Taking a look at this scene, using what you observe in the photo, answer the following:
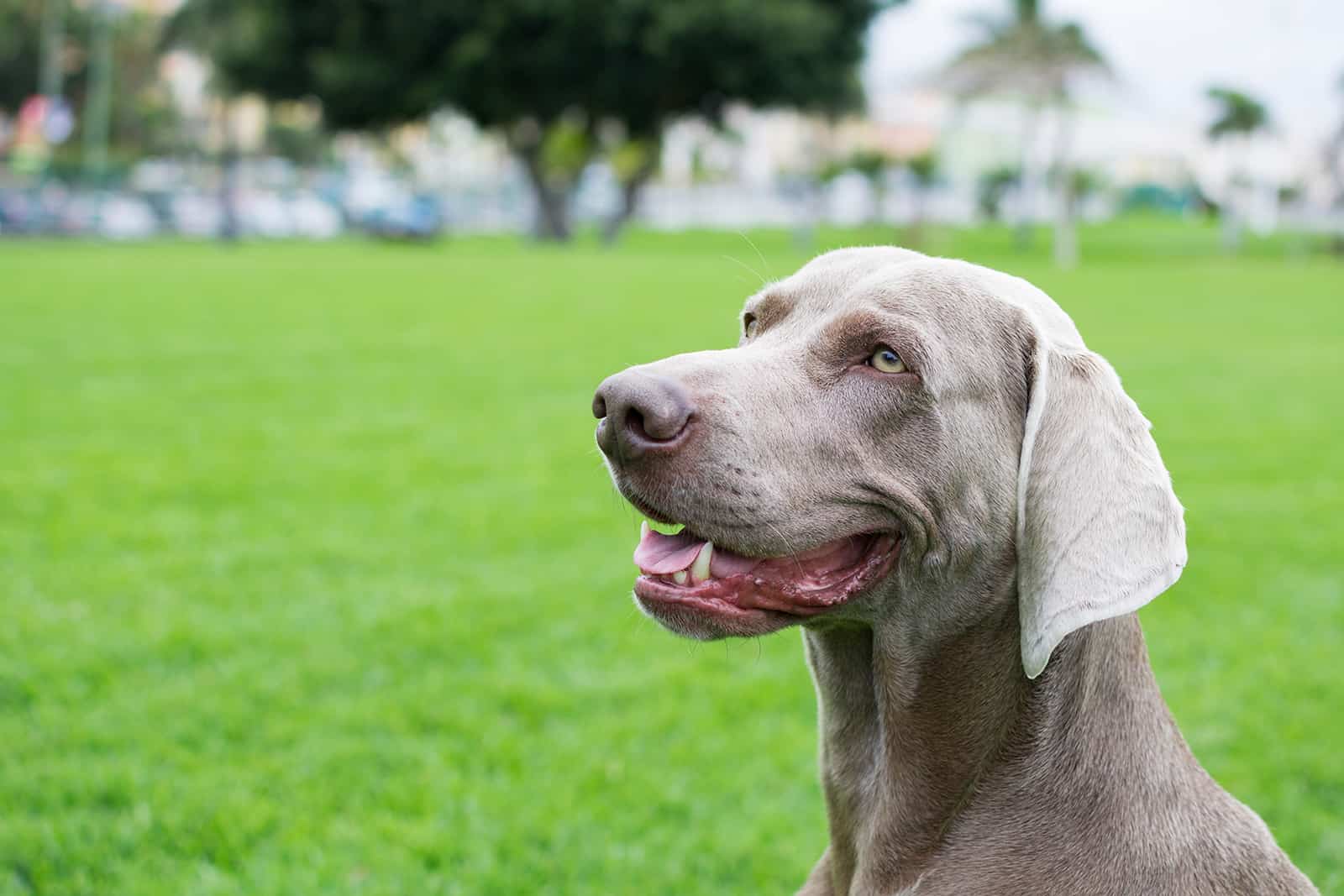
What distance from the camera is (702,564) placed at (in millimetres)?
2615

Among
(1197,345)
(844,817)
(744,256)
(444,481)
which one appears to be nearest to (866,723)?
(844,817)

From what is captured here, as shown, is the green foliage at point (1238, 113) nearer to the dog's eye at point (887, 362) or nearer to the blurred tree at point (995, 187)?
the blurred tree at point (995, 187)

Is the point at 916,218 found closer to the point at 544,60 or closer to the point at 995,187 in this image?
the point at 995,187

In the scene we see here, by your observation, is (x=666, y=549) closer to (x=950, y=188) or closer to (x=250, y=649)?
(x=250, y=649)

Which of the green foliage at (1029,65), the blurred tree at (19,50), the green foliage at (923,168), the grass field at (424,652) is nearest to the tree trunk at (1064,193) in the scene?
the green foliage at (1029,65)

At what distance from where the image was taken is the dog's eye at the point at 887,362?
8.78 ft

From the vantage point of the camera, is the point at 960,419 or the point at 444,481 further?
the point at 444,481

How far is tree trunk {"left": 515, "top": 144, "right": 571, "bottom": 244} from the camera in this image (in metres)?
41.9

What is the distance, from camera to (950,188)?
2062 inches

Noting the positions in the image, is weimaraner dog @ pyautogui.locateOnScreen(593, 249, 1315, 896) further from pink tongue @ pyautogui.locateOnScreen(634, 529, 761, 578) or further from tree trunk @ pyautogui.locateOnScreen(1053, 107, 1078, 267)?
tree trunk @ pyautogui.locateOnScreen(1053, 107, 1078, 267)

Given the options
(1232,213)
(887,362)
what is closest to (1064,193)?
(1232,213)

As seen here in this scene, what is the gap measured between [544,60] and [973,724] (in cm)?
3778

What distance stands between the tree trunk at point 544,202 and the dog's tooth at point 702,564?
4043cm

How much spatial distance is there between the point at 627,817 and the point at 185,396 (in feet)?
24.2
